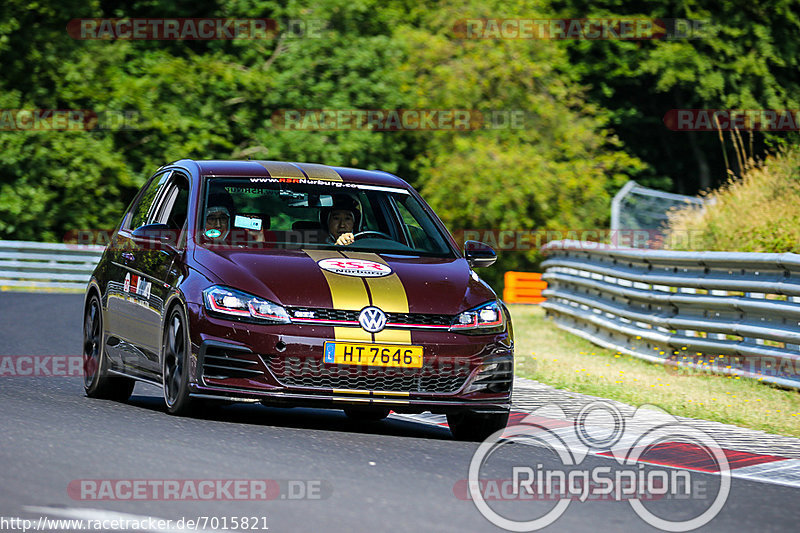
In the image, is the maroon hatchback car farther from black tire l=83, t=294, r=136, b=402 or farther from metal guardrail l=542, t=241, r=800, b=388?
metal guardrail l=542, t=241, r=800, b=388

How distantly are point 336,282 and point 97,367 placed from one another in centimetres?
255


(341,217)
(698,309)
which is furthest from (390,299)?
(698,309)

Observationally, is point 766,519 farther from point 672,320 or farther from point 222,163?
point 672,320

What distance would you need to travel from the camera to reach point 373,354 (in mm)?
8203

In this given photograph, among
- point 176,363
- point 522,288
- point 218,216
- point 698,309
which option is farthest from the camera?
point 522,288

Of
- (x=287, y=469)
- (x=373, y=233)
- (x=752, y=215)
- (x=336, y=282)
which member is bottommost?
(x=287, y=469)

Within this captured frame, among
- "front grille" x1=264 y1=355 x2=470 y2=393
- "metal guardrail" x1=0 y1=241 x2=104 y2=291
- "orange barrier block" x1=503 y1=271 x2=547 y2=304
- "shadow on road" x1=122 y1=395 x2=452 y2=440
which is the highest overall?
"front grille" x1=264 y1=355 x2=470 y2=393

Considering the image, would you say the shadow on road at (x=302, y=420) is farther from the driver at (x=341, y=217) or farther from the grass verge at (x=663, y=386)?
the grass verge at (x=663, y=386)

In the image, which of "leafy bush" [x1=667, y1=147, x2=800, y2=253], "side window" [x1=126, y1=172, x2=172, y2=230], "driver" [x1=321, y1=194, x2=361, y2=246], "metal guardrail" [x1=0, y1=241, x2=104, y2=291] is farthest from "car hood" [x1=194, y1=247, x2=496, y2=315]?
"metal guardrail" [x1=0, y1=241, x2=104, y2=291]

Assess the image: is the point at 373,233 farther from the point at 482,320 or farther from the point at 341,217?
the point at 482,320

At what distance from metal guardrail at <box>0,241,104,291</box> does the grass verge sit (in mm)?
16765

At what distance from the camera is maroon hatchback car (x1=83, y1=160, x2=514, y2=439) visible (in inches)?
322

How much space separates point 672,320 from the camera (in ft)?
46.3

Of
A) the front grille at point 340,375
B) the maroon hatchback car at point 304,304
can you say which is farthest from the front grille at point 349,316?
the front grille at point 340,375
